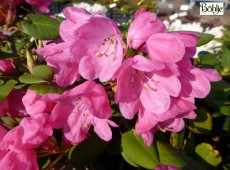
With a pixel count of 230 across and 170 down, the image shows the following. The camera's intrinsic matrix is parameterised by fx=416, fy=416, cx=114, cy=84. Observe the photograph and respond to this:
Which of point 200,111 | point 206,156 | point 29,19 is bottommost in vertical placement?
point 206,156

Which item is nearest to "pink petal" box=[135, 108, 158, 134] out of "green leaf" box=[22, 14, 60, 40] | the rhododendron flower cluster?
the rhododendron flower cluster

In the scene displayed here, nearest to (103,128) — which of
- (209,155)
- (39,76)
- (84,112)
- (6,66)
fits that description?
(84,112)

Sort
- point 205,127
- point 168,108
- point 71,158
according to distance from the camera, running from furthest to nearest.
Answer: point 205,127 < point 71,158 < point 168,108

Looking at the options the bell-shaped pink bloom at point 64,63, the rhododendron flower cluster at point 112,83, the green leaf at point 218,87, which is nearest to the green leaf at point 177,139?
the green leaf at point 218,87

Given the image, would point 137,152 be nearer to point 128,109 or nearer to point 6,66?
point 128,109

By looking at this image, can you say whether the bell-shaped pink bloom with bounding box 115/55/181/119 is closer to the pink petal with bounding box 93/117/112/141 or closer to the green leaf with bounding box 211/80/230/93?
the pink petal with bounding box 93/117/112/141

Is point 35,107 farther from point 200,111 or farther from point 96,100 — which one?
point 200,111

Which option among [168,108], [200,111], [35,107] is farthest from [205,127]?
[35,107]
